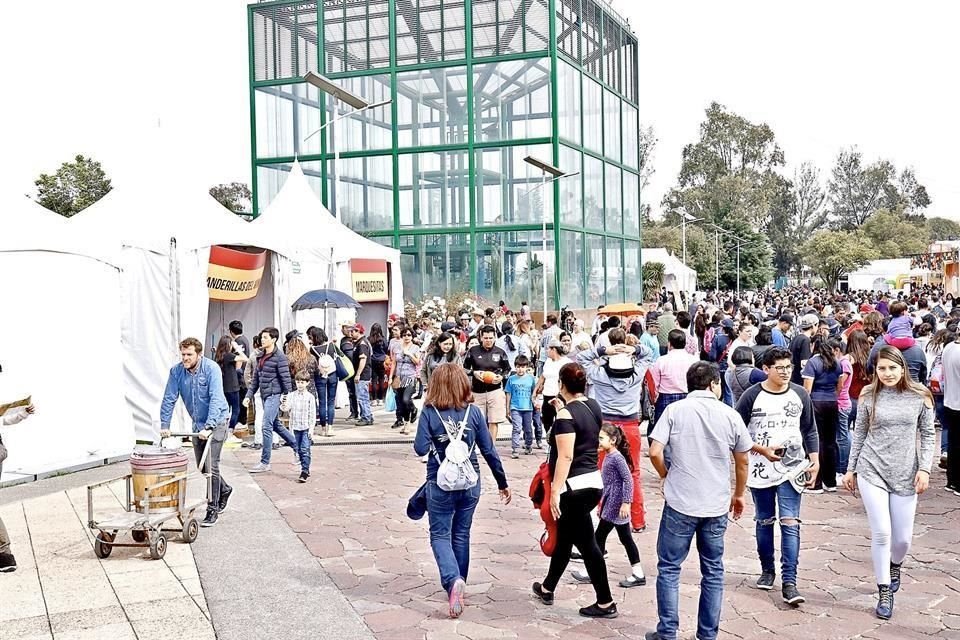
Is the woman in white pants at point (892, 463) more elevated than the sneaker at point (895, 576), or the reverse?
the woman in white pants at point (892, 463)

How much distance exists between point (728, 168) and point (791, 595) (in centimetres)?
8026

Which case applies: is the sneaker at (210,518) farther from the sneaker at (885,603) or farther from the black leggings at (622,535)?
the sneaker at (885,603)

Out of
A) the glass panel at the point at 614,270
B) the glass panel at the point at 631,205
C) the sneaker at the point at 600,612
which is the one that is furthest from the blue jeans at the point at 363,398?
the glass panel at the point at 631,205

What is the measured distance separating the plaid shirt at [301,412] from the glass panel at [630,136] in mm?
33352

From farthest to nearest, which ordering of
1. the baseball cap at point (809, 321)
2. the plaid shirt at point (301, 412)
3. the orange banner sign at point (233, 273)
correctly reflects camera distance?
1. the orange banner sign at point (233, 273)
2. the baseball cap at point (809, 321)
3. the plaid shirt at point (301, 412)

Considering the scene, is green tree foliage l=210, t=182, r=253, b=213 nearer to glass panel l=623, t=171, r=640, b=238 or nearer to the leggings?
glass panel l=623, t=171, r=640, b=238

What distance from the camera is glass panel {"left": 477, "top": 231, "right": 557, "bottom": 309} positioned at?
33.3 meters

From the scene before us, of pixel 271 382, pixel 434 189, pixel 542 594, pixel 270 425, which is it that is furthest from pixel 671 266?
pixel 542 594

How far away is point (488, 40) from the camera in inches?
1324

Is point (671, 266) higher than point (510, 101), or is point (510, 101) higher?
point (510, 101)

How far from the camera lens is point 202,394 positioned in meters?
8.24

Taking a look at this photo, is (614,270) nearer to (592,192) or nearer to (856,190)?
(592,192)

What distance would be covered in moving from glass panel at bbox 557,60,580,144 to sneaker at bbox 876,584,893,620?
93.9 ft

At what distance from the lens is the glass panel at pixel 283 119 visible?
35.1 meters
